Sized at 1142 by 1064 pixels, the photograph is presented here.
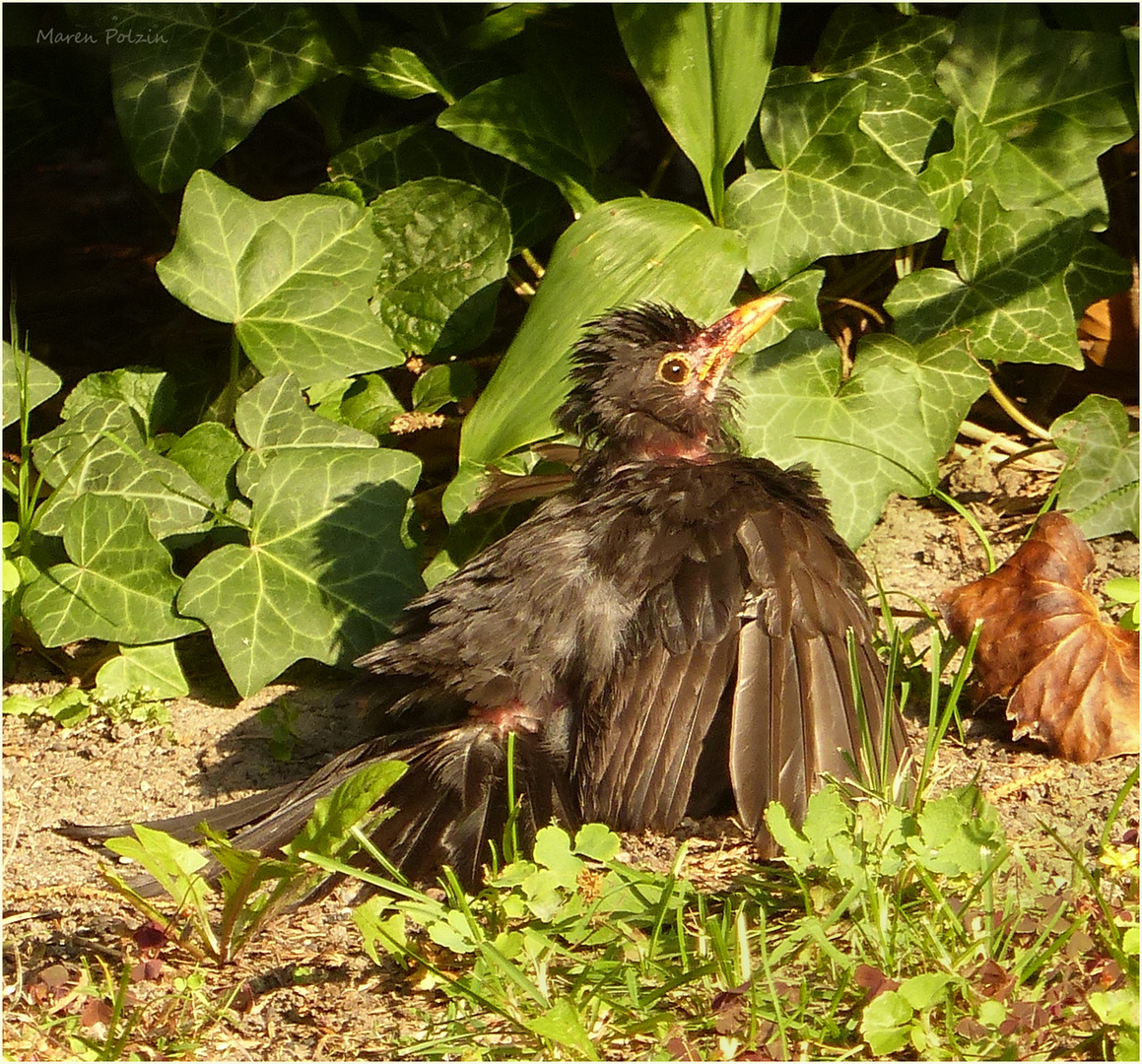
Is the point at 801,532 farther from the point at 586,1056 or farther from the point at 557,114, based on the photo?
the point at 557,114

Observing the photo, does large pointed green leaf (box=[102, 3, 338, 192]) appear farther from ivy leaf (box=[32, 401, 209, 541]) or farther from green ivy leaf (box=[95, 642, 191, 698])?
green ivy leaf (box=[95, 642, 191, 698])

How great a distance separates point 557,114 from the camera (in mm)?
4555

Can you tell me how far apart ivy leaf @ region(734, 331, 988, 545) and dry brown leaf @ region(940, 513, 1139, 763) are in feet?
1.44

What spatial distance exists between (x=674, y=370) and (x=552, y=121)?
1106mm

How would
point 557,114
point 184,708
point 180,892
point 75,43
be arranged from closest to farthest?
point 180,892 < point 184,708 < point 557,114 < point 75,43

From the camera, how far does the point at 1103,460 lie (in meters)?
4.44

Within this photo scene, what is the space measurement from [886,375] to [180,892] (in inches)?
102

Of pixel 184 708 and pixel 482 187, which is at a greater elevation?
pixel 482 187

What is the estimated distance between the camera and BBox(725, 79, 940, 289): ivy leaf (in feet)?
14.2

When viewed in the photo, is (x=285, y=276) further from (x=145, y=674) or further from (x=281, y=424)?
(x=145, y=674)

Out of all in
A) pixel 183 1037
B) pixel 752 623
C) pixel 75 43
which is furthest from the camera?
pixel 75 43

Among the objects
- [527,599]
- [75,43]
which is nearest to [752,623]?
[527,599]

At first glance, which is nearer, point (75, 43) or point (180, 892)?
point (180, 892)

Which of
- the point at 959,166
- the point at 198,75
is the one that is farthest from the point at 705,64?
the point at 198,75
